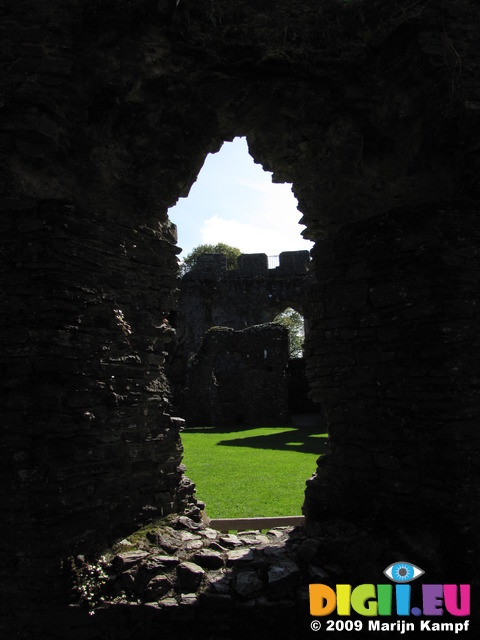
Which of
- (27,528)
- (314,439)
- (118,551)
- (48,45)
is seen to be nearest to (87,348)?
(27,528)

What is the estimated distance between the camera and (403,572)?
3.41 metres

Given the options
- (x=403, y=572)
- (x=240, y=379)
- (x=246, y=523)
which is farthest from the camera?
(x=240, y=379)

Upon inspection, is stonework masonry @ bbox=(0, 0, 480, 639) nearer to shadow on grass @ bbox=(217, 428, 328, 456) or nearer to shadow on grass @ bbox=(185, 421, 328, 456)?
shadow on grass @ bbox=(185, 421, 328, 456)

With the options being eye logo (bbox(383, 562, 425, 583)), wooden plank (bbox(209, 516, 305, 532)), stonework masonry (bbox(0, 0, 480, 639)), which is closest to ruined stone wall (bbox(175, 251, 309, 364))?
wooden plank (bbox(209, 516, 305, 532))

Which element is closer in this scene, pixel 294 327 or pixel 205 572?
Answer: pixel 205 572

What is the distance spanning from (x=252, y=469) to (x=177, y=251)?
5.22 m

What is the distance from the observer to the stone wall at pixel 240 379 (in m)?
16.7

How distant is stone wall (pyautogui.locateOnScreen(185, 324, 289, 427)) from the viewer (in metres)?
16.7

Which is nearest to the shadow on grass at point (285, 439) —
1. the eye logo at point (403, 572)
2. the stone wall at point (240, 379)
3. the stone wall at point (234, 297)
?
the stone wall at point (240, 379)

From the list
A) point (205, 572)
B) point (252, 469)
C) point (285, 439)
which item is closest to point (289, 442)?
point (285, 439)

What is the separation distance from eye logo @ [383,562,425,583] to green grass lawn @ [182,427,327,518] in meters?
2.27

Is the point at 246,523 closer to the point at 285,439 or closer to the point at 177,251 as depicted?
the point at 177,251

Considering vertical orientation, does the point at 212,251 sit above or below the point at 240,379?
above

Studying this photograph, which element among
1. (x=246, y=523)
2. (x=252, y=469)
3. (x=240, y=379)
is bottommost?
(x=252, y=469)
